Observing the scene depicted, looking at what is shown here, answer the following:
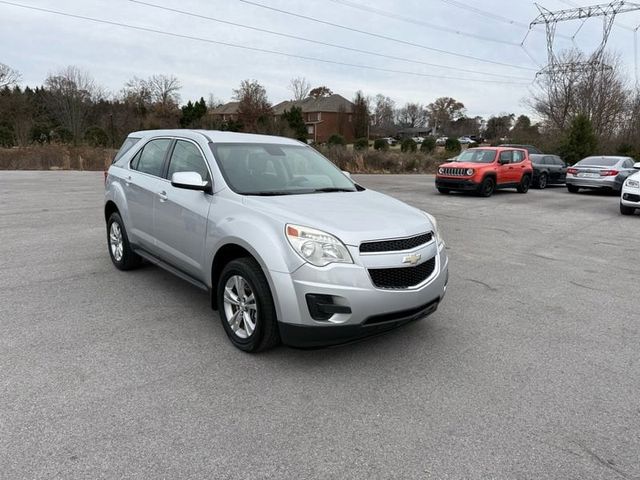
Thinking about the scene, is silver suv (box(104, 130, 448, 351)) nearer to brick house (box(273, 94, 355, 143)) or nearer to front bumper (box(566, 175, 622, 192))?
front bumper (box(566, 175, 622, 192))

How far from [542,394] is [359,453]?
1.52 m

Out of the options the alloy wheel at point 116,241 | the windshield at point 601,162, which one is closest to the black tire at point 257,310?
the alloy wheel at point 116,241

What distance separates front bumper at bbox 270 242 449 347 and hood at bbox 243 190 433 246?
0.17 m

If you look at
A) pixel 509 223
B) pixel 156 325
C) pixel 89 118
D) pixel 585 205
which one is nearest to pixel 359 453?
pixel 156 325

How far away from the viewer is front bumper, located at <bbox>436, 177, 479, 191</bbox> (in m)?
16.4

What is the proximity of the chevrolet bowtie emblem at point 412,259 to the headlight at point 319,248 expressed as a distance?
0.47 meters

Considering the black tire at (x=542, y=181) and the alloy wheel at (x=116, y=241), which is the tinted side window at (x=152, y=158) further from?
the black tire at (x=542, y=181)

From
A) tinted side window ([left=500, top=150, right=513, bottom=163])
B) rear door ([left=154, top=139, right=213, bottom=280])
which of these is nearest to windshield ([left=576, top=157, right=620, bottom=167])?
tinted side window ([left=500, top=150, right=513, bottom=163])

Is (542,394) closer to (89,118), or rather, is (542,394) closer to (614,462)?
(614,462)

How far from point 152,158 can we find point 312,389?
342 cm

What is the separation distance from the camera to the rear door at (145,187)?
16.6 ft

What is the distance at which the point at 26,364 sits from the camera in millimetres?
3504

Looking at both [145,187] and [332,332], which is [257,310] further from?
[145,187]

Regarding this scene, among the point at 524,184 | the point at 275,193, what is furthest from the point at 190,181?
the point at 524,184
